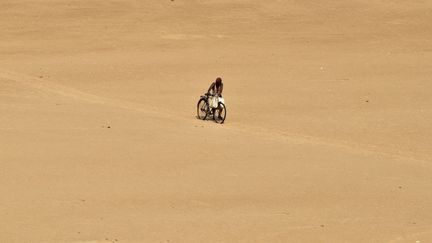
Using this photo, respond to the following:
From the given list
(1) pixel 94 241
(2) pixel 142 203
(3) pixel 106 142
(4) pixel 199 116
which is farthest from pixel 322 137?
(1) pixel 94 241

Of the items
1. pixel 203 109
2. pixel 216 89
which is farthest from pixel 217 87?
pixel 203 109

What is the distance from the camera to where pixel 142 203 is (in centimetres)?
1193

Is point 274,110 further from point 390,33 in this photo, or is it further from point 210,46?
point 390,33

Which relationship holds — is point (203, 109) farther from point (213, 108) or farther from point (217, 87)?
point (217, 87)

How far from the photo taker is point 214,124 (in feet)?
61.5

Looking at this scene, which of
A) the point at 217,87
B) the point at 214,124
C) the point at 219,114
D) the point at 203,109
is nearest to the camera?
the point at 217,87

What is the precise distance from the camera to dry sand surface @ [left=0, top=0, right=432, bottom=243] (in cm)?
1155

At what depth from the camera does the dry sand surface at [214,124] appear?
1155 cm

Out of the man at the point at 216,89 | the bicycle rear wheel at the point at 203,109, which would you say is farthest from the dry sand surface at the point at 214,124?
the man at the point at 216,89

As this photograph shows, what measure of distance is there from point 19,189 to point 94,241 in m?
2.30

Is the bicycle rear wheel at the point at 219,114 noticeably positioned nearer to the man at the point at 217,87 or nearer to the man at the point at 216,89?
the man at the point at 216,89

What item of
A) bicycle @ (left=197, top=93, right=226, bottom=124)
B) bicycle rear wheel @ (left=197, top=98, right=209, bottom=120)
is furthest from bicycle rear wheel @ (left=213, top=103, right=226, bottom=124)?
bicycle rear wheel @ (left=197, top=98, right=209, bottom=120)

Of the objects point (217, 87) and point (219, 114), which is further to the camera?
point (219, 114)

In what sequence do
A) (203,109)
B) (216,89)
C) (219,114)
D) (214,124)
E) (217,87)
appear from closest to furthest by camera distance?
(217,87) → (216,89) → (214,124) → (219,114) → (203,109)
